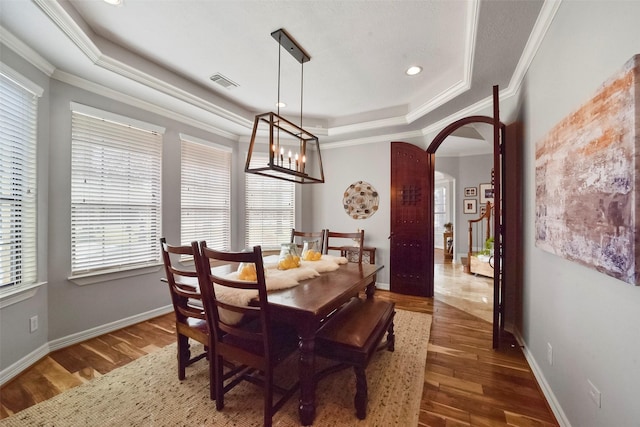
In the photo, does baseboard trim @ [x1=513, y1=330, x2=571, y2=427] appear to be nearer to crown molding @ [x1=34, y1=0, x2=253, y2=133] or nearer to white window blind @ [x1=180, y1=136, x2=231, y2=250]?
white window blind @ [x1=180, y1=136, x2=231, y2=250]

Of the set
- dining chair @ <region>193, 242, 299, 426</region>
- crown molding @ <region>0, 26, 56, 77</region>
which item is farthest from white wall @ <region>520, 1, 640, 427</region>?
crown molding @ <region>0, 26, 56, 77</region>

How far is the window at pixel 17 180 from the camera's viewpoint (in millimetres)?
1996

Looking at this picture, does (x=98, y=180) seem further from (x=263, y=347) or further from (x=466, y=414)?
(x=466, y=414)

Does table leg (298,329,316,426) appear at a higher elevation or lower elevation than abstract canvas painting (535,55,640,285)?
lower

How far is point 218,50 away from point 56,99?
1.60m

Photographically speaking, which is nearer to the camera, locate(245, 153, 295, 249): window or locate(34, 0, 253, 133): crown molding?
locate(34, 0, 253, 133): crown molding

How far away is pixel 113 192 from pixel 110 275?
92 centimetres

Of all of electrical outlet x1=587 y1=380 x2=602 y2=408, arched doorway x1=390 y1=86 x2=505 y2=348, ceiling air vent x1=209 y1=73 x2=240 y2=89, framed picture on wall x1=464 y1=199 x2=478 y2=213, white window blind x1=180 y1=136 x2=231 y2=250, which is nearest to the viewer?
electrical outlet x1=587 y1=380 x2=602 y2=408

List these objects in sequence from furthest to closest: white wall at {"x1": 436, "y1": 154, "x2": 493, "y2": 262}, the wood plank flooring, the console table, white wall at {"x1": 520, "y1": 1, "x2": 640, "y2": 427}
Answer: the console table, white wall at {"x1": 436, "y1": 154, "x2": 493, "y2": 262}, the wood plank flooring, white wall at {"x1": 520, "y1": 1, "x2": 640, "y2": 427}

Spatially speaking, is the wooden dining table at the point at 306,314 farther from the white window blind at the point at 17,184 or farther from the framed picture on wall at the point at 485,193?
the framed picture on wall at the point at 485,193

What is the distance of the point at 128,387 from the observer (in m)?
1.91

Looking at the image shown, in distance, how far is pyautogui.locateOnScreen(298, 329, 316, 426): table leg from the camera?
153cm

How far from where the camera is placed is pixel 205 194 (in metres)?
3.91

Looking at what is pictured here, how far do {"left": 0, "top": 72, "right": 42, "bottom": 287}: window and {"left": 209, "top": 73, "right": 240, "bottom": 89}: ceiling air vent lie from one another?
1.53m
